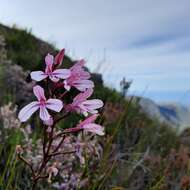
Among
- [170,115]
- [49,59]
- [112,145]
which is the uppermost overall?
[170,115]

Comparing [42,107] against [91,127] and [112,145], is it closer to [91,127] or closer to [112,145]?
[91,127]

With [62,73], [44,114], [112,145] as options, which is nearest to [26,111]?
[44,114]

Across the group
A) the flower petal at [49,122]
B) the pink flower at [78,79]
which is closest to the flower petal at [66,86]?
the pink flower at [78,79]

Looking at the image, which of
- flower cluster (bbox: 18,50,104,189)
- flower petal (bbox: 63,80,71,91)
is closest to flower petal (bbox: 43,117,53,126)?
flower cluster (bbox: 18,50,104,189)

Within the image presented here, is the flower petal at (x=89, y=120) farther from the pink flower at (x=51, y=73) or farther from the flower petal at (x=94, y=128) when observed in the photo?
the pink flower at (x=51, y=73)

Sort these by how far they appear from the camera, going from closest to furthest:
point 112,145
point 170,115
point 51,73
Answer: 1. point 51,73
2. point 112,145
3. point 170,115
